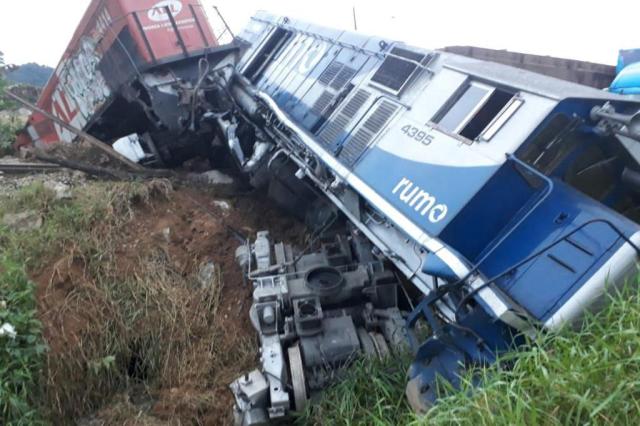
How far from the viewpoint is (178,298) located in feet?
18.1

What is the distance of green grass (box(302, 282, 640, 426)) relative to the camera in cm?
249

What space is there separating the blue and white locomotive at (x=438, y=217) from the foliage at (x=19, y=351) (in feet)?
5.78

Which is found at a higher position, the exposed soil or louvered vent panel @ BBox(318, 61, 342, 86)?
louvered vent panel @ BBox(318, 61, 342, 86)

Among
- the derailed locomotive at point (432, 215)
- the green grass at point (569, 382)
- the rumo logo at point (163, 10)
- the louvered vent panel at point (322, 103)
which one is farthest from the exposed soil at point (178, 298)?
the rumo logo at point (163, 10)

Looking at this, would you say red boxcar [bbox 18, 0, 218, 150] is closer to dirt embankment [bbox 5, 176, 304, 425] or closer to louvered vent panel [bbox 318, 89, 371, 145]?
dirt embankment [bbox 5, 176, 304, 425]

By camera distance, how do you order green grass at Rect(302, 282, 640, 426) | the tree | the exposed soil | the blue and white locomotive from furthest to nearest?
the tree, the exposed soil, the blue and white locomotive, green grass at Rect(302, 282, 640, 426)

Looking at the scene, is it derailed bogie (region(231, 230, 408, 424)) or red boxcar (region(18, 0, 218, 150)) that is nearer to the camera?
derailed bogie (region(231, 230, 408, 424))

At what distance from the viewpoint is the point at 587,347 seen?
9.65 feet

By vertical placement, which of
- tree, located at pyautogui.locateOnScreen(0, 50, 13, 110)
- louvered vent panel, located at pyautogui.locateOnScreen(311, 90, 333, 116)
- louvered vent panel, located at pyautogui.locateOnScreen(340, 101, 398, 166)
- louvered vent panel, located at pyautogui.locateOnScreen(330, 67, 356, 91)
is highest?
tree, located at pyautogui.locateOnScreen(0, 50, 13, 110)

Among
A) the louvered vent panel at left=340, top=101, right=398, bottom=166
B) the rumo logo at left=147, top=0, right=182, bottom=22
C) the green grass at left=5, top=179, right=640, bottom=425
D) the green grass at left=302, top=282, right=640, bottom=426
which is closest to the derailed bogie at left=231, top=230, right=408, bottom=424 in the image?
the green grass at left=5, top=179, right=640, bottom=425

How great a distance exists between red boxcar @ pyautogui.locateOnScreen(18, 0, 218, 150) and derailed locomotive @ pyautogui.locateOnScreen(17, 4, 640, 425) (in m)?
2.26

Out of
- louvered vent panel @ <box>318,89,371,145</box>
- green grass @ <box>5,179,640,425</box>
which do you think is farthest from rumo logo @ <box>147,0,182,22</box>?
louvered vent panel @ <box>318,89,371,145</box>

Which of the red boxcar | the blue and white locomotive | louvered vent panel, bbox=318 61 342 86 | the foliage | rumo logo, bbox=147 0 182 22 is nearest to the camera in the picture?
the blue and white locomotive

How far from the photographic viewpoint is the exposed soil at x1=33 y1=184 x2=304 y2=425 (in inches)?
188
